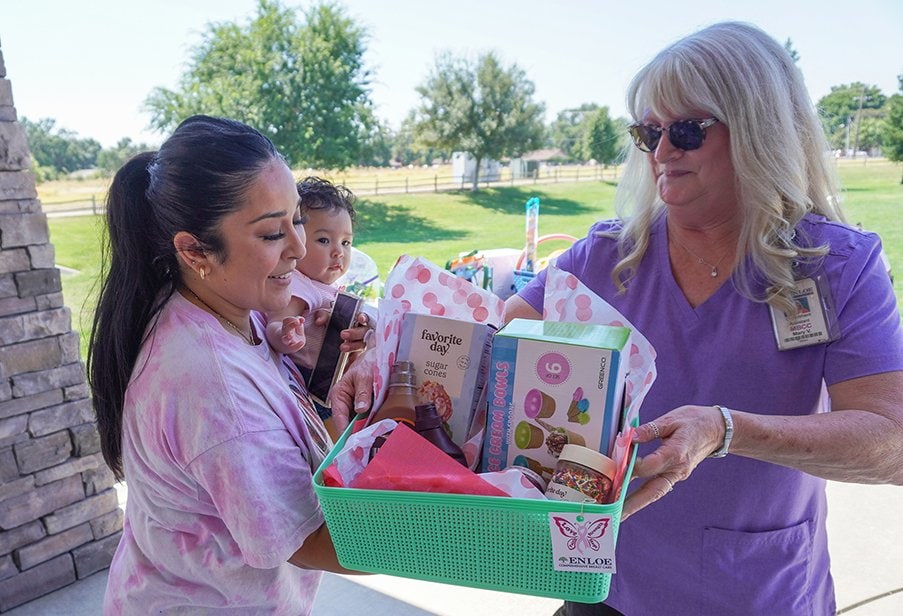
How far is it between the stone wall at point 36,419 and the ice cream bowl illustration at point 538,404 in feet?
7.11

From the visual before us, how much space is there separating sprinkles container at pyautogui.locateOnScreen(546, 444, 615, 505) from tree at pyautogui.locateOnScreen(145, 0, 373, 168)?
11.2 m

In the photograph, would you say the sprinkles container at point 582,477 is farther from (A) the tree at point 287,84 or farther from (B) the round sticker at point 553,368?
(A) the tree at point 287,84

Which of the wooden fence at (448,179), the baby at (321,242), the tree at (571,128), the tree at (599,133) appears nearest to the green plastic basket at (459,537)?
the baby at (321,242)

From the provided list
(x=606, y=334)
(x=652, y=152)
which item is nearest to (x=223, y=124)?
(x=606, y=334)

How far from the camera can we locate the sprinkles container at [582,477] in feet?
2.81

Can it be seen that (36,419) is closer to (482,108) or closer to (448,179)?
(448,179)

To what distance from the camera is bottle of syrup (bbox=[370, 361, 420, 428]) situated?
1.09 m

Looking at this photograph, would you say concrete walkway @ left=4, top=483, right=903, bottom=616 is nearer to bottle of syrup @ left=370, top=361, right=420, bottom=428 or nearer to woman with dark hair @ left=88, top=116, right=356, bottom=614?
woman with dark hair @ left=88, top=116, right=356, bottom=614

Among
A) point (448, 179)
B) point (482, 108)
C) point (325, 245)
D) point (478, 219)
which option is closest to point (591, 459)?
point (325, 245)

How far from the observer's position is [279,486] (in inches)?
39.0

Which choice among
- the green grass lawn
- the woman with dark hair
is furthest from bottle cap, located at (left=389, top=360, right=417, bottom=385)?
the green grass lawn

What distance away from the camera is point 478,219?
16.8 m

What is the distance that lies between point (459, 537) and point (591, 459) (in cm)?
21

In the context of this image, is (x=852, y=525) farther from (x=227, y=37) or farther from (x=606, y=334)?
(x=227, y=37)
